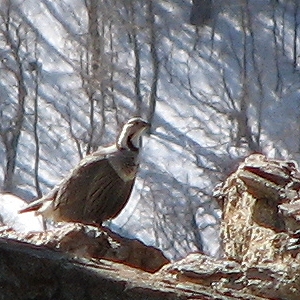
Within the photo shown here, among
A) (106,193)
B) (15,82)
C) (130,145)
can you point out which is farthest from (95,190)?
(15,82)

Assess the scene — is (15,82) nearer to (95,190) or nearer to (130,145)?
(130,145)

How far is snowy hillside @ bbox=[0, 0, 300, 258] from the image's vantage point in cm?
416

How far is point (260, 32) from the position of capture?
4516mm

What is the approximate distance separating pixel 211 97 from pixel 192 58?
0.66 ft

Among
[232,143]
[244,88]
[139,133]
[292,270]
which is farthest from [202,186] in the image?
[292,270]

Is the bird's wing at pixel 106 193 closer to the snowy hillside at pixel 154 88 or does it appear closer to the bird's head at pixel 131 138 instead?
the bird's head at pixel 131 138

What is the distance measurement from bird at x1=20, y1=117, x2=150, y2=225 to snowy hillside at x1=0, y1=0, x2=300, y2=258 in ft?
6.47

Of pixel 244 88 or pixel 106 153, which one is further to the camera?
pixel 244 88

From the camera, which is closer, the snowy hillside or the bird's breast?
the bird's breast

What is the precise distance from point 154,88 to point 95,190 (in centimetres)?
254

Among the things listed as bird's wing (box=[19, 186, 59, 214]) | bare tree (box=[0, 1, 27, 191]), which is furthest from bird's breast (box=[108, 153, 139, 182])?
bare tree (box=[0, 1, 27, 191])

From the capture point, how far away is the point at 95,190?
6.29 feet

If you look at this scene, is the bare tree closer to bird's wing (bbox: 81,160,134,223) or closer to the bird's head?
the bird's head

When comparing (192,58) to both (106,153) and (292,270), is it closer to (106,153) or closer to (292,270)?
(106,153)
